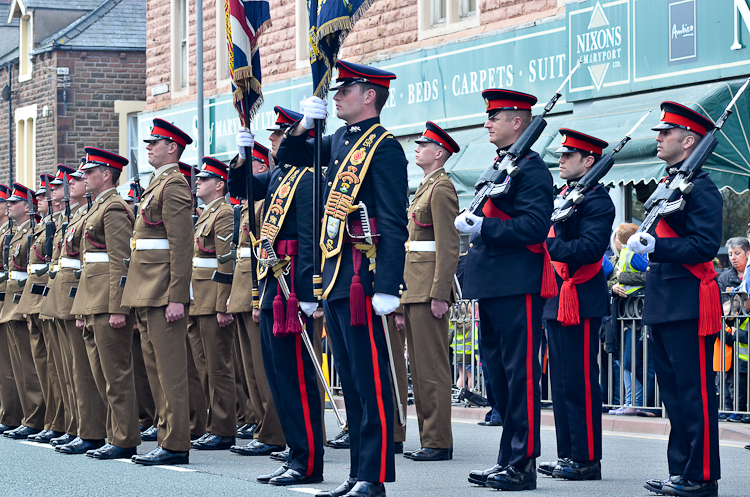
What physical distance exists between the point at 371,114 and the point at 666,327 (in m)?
1.94

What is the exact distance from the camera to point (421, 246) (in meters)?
9.05

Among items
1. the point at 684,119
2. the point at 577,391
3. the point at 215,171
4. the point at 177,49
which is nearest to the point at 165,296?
the point at 215,171

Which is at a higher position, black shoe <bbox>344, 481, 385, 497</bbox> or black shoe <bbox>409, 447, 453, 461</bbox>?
black shoe <bbox>344, 481, 385, 497</bbox>

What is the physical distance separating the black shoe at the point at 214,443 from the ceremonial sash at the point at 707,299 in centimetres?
409

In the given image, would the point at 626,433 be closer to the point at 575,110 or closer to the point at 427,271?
the point at 427,271

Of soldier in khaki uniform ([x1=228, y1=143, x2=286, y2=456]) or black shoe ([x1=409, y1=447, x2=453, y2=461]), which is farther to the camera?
soldier in khaki uniform ([x1=228, y1=143, x2=286, y2=456])

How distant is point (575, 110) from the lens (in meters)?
15.2

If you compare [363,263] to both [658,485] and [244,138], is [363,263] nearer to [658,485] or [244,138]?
[244,138]

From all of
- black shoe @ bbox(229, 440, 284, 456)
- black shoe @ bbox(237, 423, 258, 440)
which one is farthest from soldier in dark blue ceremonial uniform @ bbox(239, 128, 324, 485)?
black shoe @ bbox(237, 423, 258, 440)

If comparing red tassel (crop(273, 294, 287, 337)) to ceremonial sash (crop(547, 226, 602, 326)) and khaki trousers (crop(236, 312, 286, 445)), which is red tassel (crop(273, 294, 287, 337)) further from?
ceremonial sash (crop(547, 226, 602, 326))

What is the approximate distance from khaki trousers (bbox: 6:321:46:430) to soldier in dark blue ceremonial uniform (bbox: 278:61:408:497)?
4.92 m

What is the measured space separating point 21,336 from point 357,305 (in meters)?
5.73

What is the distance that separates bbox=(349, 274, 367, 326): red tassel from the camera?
6449 millimetres

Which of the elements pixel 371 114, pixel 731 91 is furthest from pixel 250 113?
pixel 731 91
